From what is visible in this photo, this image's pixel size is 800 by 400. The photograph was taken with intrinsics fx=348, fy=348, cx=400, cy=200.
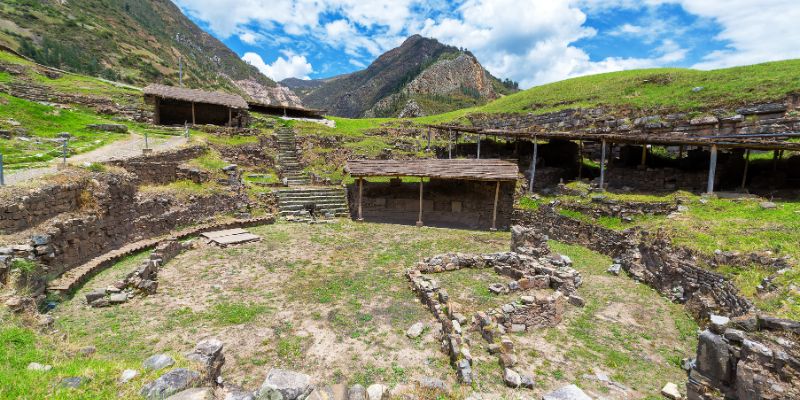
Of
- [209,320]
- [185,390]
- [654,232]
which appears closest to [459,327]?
[185,390]

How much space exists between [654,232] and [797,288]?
607 centimetres

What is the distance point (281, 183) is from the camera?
963 inches

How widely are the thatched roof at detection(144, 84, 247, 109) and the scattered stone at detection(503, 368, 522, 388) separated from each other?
3370 cm

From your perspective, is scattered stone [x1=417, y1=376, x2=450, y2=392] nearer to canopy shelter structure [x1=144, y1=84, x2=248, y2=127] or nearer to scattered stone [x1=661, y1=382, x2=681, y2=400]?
scattered stone [x1=661, y1=382, x2=681, y2=400]

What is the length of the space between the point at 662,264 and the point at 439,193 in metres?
13.5

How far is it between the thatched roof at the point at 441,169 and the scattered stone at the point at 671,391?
14.1 meters

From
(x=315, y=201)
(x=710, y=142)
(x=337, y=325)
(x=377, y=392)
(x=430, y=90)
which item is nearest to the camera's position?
(x=377, y=392)

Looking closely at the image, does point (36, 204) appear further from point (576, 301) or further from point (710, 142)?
point (710, 142)

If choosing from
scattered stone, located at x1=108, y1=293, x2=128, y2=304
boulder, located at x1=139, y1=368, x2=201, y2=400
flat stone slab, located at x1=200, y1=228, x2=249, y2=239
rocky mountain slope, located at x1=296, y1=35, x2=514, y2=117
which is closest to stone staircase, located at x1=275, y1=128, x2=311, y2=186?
flat stone slab, located at x1=200, y1=228, x2=249, y2=239

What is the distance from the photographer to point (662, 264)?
503 inches

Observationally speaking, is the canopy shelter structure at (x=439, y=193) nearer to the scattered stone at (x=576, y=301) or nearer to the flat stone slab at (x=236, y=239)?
the flat stone slab at (x=236, y=239)

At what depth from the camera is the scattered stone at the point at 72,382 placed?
461 cm

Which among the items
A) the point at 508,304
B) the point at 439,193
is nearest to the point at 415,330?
the point at 508,304

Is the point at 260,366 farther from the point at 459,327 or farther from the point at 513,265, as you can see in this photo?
the point at 513,265
